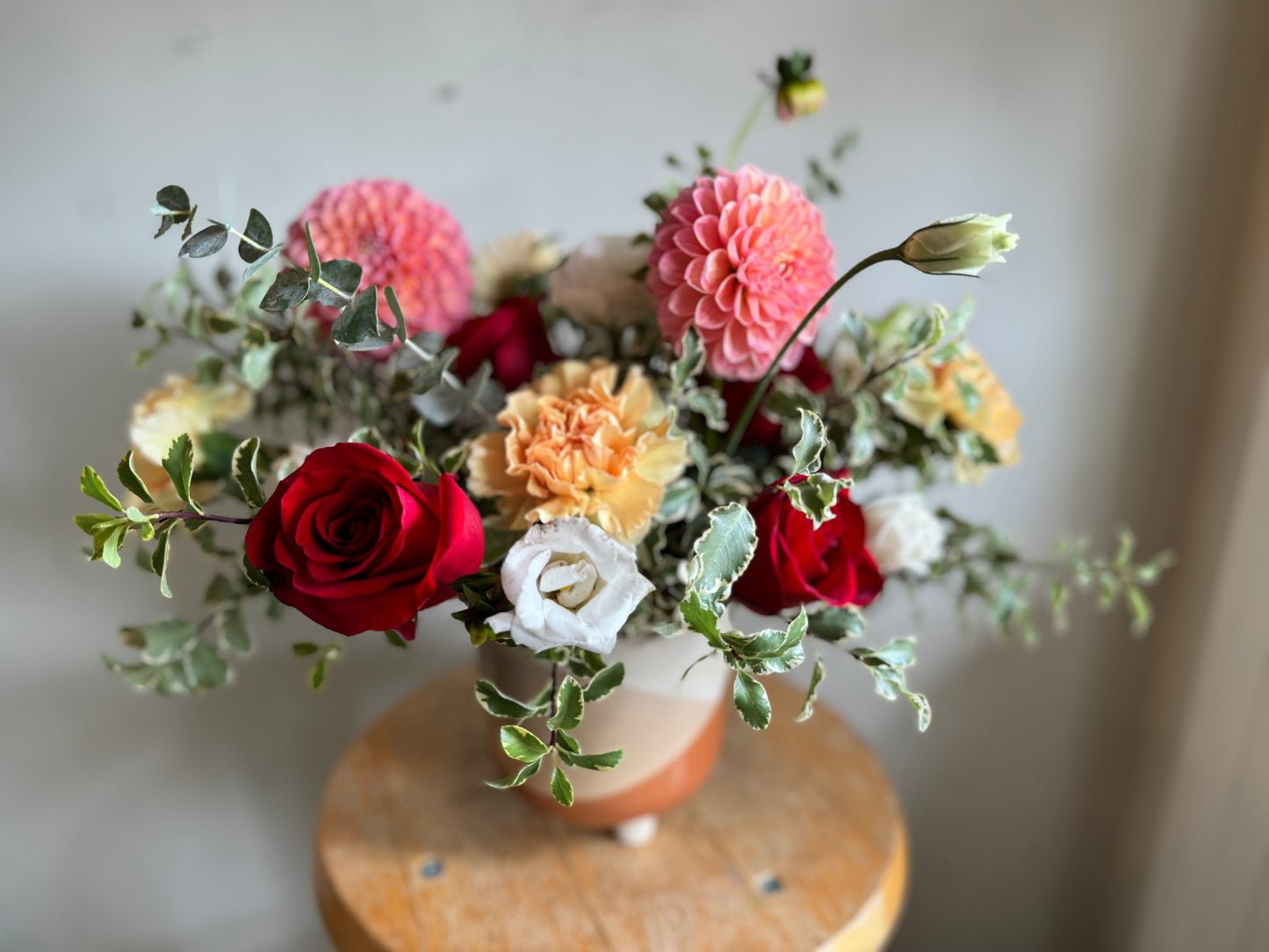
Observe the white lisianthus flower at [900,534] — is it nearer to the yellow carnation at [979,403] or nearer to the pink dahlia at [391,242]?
the yellow carnation at [979,403]

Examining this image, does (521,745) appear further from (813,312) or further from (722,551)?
(813,312)

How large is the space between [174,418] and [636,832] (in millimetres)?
486

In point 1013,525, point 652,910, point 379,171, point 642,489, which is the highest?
point 379,171

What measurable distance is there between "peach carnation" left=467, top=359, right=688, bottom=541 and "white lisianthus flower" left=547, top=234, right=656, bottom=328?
0.23 ft

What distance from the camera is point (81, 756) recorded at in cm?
97

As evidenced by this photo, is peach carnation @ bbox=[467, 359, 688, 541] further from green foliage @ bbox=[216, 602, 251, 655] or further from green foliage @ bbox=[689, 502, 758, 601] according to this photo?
green foliage @ bbox=[216, 602, 251, 655]

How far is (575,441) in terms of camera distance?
1.78ft

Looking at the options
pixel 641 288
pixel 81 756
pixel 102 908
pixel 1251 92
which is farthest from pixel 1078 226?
pixel 102 908

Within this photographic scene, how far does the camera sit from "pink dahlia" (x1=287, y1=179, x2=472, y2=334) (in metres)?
0.63

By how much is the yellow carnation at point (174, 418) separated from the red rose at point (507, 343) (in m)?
0.18

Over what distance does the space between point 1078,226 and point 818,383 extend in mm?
456

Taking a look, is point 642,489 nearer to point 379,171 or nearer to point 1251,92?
point 379,171

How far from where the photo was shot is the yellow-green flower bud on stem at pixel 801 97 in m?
0.62

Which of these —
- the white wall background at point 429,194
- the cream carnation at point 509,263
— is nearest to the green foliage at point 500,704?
the cream carnation at point 509,263
